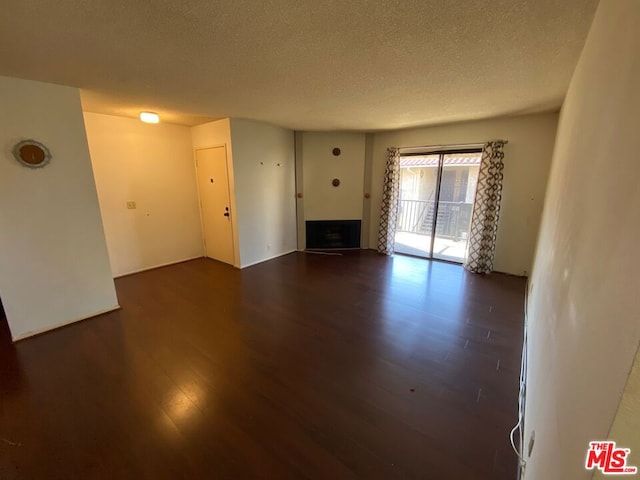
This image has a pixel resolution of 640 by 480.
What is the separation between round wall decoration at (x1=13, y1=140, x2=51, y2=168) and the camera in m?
2.31

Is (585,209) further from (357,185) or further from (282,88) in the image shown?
(357,185)

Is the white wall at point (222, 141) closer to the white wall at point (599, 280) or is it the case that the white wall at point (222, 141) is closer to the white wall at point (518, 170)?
the white wall at point (518, 170)

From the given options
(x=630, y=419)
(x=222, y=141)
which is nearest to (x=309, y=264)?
(x=222, y=141)

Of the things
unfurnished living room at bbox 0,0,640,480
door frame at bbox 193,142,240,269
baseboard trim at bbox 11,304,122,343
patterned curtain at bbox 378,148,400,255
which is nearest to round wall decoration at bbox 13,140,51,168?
unfurnished living room at bbox 0,0,640,480

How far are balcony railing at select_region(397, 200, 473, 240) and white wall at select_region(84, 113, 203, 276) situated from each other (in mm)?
4094

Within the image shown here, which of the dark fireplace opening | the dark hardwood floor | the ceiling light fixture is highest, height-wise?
the ceiling light fixture

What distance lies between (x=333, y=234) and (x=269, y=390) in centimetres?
396

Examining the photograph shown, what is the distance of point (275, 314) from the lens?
2.93 metres

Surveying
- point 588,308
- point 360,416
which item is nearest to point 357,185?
point 360,416

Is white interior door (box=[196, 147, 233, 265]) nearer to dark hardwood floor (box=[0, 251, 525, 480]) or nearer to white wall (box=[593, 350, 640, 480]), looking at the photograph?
dark hardwood floor (box=[0, 251, 525, 480])

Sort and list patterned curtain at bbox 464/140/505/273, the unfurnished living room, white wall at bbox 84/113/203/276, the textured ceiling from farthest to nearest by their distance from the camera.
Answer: patterned curtain at bbox 464/140/505/273, white wall at bbox 84/113/203/276, the textured ceiling, the unfurnished living room

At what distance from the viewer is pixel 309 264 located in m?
4.67

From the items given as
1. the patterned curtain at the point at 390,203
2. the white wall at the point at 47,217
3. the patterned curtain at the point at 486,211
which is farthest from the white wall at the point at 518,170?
the white wall at the point at 47,217

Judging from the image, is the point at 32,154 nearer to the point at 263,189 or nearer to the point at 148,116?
the point at 148,116
